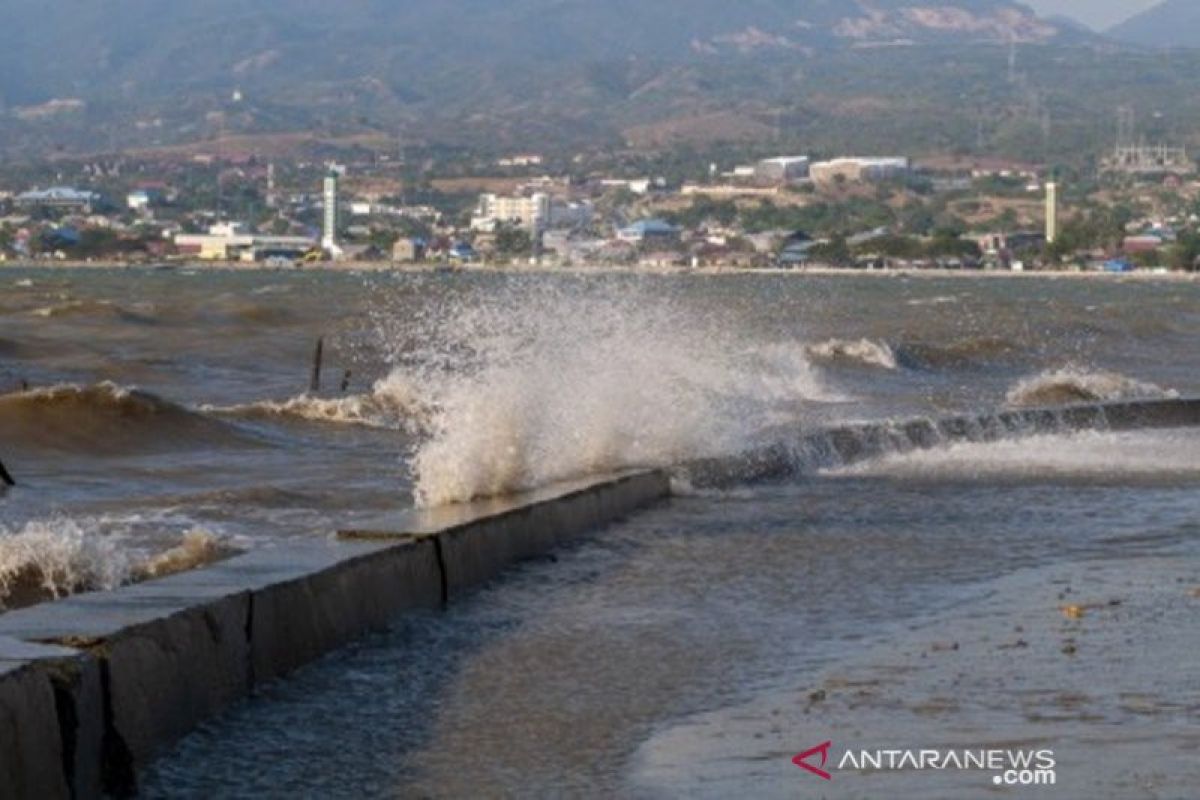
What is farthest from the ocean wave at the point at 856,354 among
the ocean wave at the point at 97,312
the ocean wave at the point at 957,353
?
the ocean wave at the point at 97,312

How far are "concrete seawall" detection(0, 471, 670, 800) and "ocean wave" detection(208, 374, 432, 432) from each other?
13067mm

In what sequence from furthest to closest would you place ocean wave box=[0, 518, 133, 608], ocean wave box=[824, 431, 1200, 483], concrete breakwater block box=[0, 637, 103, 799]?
1. ocean wave box=[824, 431, 1200, 483]
2. ocean wave box=[0, 518, 133, 608]
3. concrete breakwater block box=[0, 637, 103, 799]

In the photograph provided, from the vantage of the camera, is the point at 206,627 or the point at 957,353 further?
the point at 957,353

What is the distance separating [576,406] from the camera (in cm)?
1543

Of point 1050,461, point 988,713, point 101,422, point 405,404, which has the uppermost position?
point 988,713

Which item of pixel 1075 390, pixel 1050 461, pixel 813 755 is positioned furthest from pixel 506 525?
pixel 1075 390

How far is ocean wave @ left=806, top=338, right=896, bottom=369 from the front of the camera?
140 ft

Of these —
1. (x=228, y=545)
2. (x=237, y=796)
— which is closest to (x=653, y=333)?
(x=228, y=545)

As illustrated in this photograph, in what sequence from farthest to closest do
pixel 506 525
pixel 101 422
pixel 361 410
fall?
pixel 361 410
pixel 101 422
pixel 506 525

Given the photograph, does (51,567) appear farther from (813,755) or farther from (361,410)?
(361,410)

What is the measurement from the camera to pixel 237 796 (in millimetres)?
6977

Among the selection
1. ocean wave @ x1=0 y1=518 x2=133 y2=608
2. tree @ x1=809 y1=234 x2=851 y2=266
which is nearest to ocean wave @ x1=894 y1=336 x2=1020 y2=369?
ocean wave @ x1=0 y1=518 x2=133 y2=608

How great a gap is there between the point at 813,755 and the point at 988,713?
78cm

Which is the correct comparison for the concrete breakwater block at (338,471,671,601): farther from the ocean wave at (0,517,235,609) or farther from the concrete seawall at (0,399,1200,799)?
the ocean wave at (0,517,235,609)
